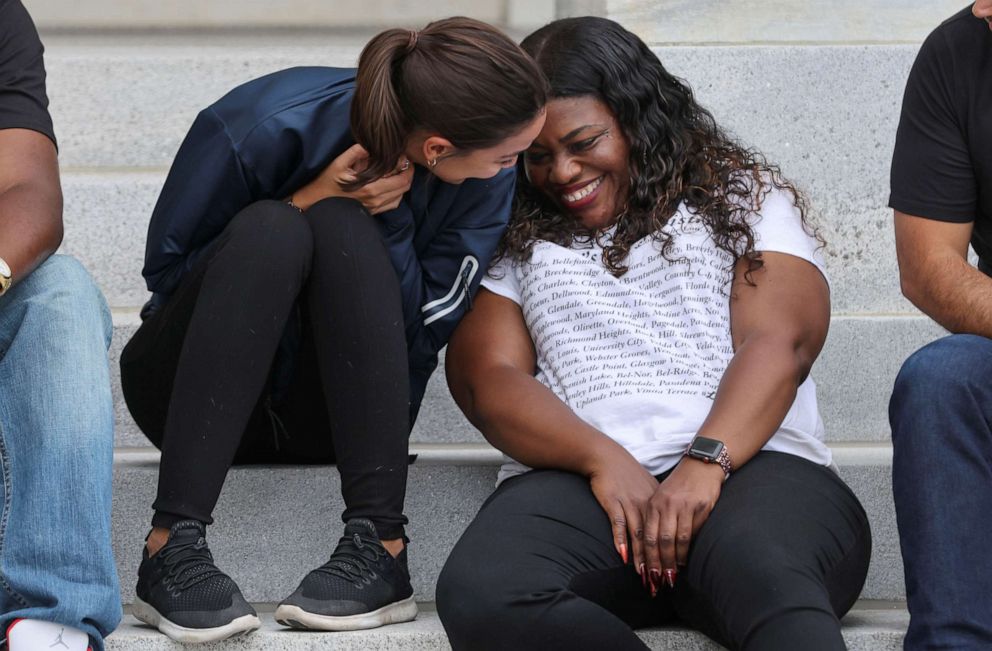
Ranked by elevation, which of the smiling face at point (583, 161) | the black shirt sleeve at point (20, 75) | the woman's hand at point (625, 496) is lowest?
the woman's hand at point (625, 496)

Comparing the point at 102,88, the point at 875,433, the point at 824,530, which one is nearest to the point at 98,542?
the point at 824,530

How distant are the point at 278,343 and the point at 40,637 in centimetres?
50

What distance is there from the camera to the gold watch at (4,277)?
167 centimetres

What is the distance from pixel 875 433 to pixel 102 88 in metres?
1.90

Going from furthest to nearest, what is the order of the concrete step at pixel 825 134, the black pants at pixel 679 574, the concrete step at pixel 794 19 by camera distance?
1. the concrete step at pixel 794 19
2. the concrete step at pixel 825 134
3. the black pants at pixel 679 574

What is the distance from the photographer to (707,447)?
1724 mm

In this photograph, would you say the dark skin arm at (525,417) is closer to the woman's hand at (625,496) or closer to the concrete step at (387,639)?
the woman's hand at (625,496)

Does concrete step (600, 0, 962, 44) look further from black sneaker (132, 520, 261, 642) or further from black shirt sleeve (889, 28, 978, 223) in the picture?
black sneaker (132, 520, 261, 642)

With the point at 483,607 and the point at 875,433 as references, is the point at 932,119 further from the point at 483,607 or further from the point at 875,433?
the point at 483,607

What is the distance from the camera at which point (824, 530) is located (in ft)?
5.41

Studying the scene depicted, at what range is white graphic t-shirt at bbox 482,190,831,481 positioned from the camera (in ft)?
6.03

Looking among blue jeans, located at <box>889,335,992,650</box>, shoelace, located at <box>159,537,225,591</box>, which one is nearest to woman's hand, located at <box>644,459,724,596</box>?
blue jeans, located at <box>889,335,992,650</box>

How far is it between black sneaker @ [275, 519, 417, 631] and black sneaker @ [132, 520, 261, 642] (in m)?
0.06

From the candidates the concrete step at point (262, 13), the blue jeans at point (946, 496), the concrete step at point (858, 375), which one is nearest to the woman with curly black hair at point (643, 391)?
the blue jeans at point (946, 496)
